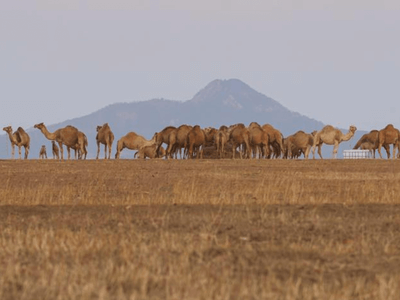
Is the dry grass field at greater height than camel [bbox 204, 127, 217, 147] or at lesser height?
lesser

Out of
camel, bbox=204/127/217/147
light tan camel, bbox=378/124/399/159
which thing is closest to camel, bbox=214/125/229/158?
camel, bbox=204/127/217/147

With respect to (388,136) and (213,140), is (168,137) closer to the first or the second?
(213,140)

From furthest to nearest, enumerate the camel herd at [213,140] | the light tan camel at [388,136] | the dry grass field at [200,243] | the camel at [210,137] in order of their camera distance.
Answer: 1. the camel at [210,137]
2. the light tan camel at [388,136]
3. the camel herd at [213,140]
4. the dry grass field at [200,243]

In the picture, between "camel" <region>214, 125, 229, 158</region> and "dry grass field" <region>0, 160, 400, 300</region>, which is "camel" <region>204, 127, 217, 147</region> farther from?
"dry grass field" <region>0, 160, 400, 300</region>

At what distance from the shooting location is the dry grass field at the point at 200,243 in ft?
30.6

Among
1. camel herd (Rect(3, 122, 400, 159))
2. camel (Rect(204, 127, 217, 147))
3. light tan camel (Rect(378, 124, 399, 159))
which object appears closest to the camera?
camel herd (Rect(3, 122, 400, 159))

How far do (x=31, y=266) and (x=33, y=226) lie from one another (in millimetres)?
3930

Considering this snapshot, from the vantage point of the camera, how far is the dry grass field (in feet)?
30.6

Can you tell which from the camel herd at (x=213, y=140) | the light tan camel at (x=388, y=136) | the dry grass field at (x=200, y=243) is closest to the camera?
the dry grass field at (x=200, y=243)

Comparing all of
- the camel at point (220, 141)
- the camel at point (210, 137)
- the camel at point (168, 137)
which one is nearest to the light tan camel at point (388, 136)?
the camel at point (220, 141)

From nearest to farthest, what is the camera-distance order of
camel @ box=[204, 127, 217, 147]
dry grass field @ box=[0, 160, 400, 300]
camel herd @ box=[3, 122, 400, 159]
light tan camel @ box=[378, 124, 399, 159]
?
dry grass field @ box=[0, 160, 400, 300]
camel herd @ box=[3, 122, 400, 159]
light tan camel @ box=[378, 124, 399, 159]
camel @ box=[204, 127, 217, 147]

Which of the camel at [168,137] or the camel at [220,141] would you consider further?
the camel at [168,137]

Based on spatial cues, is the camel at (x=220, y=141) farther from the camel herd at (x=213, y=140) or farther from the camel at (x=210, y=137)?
the camel at (x=210, y=137)

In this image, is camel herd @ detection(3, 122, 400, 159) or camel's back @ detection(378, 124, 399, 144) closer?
camel herd @ detection(3, 122, 400, 159)
